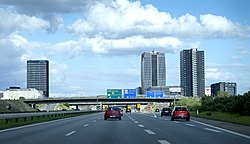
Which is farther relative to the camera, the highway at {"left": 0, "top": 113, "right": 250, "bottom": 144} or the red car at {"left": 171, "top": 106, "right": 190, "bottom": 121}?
the red car at {"left": 171, "top": 106, "right": 190, "bottom": 121}

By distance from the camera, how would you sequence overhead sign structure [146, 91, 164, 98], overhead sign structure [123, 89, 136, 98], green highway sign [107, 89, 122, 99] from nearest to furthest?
green highway sign [107, 89, 122, 99] < overhead sign structure [123, 89, 136, 98] < overhead sign structure [146, 91, 164, 98]

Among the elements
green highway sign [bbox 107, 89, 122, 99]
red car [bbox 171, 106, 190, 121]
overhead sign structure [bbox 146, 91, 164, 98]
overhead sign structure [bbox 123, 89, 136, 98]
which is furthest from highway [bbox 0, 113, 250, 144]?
overhead sign structure [bbox 146, 91, 164, 98]

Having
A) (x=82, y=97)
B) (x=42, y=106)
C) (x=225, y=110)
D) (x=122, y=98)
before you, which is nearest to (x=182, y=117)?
(x=225, y=110)

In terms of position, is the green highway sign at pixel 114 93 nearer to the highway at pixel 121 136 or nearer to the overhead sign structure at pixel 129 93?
the overhead sign structure at pixel 129 93

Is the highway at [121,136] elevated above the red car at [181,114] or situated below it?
above

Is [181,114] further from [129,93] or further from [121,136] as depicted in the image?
[129,93]

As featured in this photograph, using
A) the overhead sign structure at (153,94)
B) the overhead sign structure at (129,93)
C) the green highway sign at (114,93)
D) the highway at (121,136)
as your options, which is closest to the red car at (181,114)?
the highway at (121,136)

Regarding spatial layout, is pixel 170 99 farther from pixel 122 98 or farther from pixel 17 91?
pixel 17 91

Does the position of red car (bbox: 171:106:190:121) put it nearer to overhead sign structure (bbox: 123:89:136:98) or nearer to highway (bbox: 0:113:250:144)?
highway (bbox: 0:113:250:144)

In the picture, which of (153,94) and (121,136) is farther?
(153,94)

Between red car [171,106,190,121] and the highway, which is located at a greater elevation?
the highway

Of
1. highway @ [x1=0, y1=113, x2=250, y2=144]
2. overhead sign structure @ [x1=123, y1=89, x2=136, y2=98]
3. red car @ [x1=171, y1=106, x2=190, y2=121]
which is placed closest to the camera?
highway @ [x1=0, y1=113, x2=250, y2=144]

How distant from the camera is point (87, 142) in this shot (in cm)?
1568

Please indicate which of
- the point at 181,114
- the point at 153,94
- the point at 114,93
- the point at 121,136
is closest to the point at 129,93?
the point at 114,93
